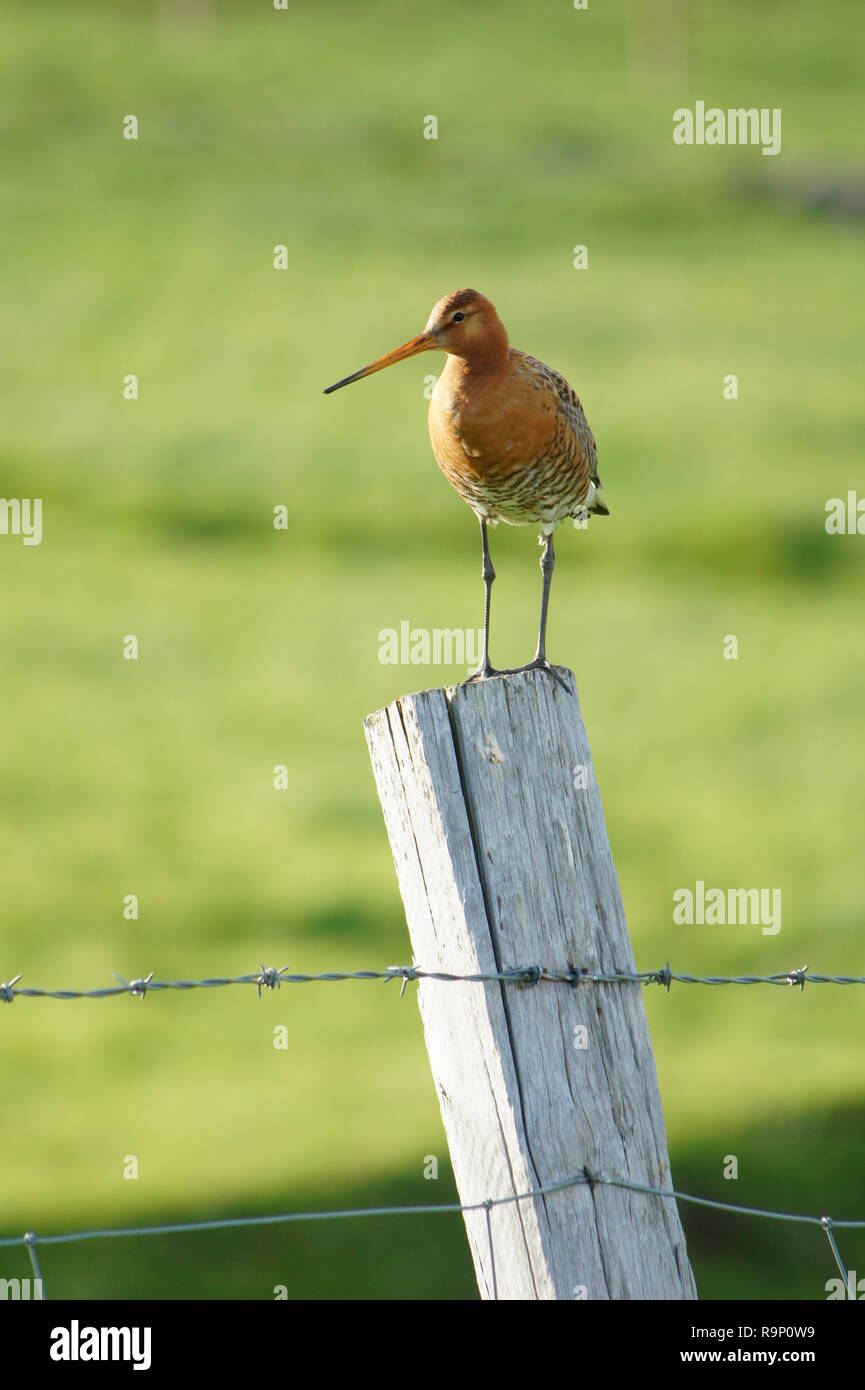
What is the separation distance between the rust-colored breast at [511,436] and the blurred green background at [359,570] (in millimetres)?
5818

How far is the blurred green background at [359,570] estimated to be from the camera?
11773 mm

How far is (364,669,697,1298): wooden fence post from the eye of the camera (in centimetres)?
302

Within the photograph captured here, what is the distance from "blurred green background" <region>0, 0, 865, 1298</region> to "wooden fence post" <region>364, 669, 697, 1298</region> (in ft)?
21.7

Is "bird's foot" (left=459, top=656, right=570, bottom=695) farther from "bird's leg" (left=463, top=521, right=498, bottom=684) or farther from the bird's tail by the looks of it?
the bird's tail

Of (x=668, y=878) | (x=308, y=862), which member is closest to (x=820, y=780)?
(x=668, y=878)

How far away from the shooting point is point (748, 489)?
22.8 metres

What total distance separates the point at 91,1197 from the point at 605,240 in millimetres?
21663
